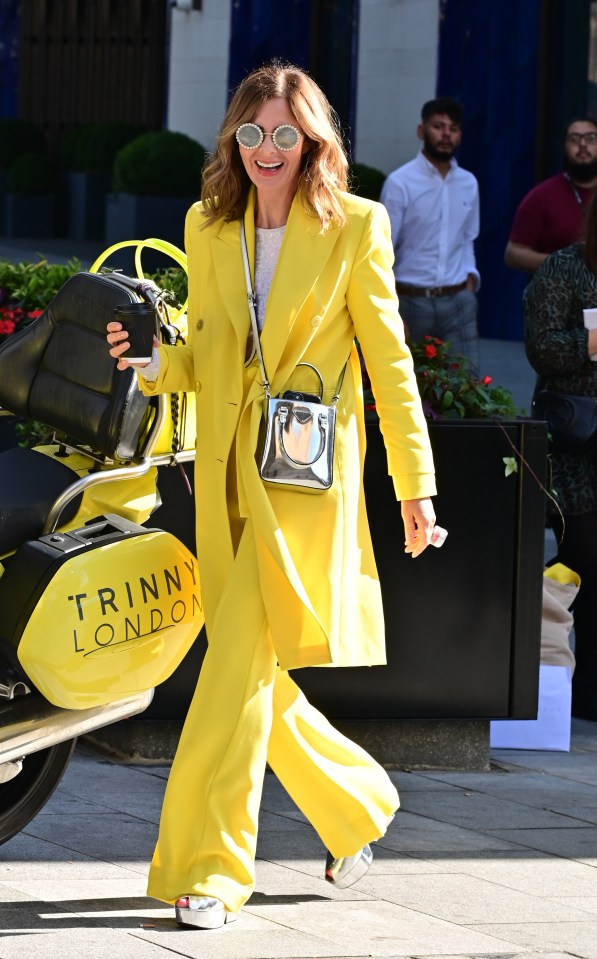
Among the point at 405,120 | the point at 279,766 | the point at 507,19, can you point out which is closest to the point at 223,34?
the point at 405,120

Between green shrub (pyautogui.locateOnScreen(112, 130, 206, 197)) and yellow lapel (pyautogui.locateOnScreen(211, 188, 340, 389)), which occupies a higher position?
yellow lapel (pyautogui.locateOnScreen(211, 188, 340, 389))

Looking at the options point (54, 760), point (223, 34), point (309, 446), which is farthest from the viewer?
point (223, 34)

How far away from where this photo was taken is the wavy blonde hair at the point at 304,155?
4.09 m

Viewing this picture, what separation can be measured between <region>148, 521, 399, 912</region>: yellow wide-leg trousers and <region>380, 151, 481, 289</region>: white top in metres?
5.19

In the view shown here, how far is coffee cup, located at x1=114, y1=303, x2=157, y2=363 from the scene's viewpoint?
160 inches

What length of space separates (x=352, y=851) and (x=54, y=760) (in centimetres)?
80

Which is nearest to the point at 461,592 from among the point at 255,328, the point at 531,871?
the point at 531,871

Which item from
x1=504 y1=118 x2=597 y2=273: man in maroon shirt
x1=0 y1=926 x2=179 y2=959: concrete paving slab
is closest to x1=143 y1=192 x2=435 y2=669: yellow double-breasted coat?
x1=0 y1=926 x2=179 y2=959: concrete paving slab

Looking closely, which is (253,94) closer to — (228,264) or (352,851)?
(228,264)

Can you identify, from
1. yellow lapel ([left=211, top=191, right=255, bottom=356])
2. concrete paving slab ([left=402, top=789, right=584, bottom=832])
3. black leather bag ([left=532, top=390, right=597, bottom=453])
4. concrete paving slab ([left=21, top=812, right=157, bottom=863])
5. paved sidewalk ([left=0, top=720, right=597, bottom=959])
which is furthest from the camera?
black leather bag ([left=532, top=390, right=597, bottom=453])

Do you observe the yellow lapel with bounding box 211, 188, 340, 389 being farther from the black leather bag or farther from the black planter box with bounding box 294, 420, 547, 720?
the black leather bag

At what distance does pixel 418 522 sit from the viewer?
164 inches

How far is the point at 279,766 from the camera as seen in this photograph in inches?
166

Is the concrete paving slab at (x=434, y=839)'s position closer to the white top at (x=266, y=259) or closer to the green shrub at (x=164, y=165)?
the white top at (x=266, y=259)
